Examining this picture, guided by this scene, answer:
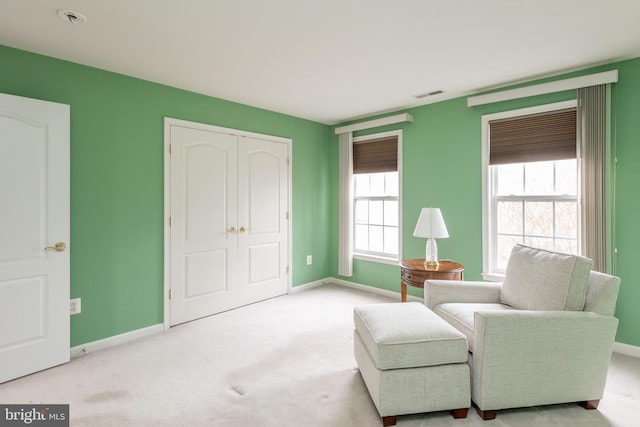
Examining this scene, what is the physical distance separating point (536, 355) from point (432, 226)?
5.34 feet

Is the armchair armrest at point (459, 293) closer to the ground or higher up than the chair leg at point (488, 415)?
higher up

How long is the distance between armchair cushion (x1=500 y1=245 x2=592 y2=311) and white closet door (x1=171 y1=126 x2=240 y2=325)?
2.82 m

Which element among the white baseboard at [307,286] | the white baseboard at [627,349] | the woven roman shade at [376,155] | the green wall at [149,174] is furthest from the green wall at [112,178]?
the white baseboard at [627,349]

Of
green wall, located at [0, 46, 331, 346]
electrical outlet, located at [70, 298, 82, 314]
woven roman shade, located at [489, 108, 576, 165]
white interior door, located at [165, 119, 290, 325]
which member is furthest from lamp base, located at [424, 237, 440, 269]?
electrical outlet, located at [70, 298, 82, 314]

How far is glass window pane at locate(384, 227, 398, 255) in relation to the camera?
4.39 m

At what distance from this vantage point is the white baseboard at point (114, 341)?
272 centimetres

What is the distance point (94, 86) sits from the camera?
280 centimetres

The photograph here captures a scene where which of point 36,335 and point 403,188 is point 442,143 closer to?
point 403,188

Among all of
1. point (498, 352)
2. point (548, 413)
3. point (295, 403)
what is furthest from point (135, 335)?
point (548, 413)

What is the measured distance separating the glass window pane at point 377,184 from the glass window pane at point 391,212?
7.0 inches

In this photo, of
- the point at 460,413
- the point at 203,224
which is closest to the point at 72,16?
the point at 203,224

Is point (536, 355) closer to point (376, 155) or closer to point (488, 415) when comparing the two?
point (488, 415)

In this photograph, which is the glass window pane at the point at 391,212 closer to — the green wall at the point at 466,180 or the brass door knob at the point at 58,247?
the green wall at the point at 466,180

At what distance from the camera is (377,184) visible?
4574mm
